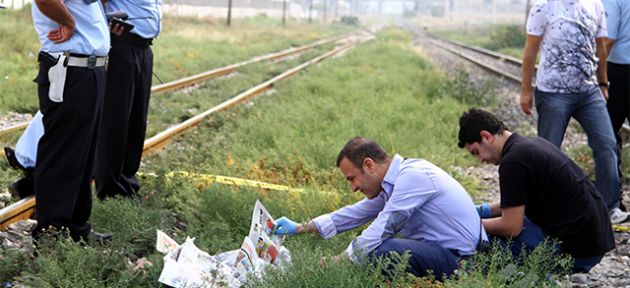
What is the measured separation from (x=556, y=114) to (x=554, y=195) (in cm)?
164

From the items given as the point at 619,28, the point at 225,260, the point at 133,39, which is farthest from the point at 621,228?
the point at 133,39

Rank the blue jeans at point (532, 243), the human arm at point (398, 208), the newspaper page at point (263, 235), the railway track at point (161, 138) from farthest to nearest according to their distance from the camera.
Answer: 1. the railway track at point (161, 138)
2. the blue jeans at point (532, 243)
3. the newspaper page at point (263, 235)
4. the human arm at point (398, 208)

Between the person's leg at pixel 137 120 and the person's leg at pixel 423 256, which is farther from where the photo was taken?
the person's leg at pixel 137 120

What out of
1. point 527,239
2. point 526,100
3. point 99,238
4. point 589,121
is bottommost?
point 99,238

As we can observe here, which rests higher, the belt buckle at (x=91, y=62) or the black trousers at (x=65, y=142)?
the belt buckle at (x=91, y=62)

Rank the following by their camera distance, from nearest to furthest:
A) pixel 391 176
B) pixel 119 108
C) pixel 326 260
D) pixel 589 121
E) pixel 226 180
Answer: pixel 326 260, pixel 391 176, pixel 119 108, pixel 589 121, pixel 226 180

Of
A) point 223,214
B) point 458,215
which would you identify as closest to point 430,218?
point 458,215

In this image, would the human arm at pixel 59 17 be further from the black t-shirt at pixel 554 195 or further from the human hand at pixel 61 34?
the black t-shirt at pixel 554 195

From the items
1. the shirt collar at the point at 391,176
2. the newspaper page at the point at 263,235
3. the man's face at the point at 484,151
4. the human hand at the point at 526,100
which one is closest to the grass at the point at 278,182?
the newspaper page at the point at 263,235

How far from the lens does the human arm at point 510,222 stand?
4.15m

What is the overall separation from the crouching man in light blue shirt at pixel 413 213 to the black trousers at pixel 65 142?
57.1 inches

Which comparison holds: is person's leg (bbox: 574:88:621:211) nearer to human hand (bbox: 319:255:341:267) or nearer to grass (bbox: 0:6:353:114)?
human hand (bbox: 319:255:341:267)

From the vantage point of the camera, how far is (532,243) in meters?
4.31

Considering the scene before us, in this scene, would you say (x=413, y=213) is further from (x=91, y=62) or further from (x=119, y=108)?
(x=119, y=108)
